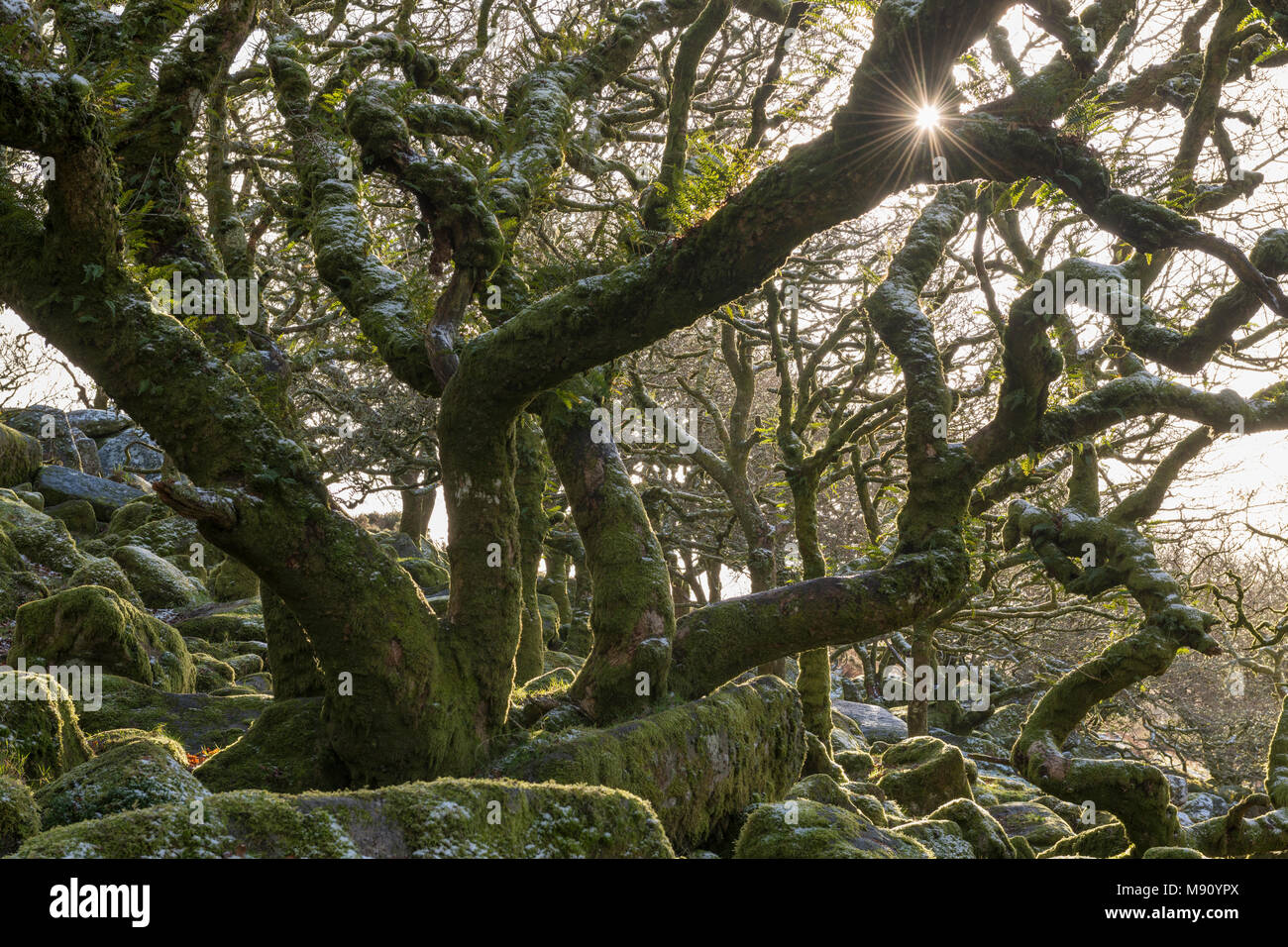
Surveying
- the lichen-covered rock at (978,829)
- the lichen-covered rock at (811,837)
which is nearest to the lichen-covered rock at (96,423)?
the lichen-covered rock at (978,829)

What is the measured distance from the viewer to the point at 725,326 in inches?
509

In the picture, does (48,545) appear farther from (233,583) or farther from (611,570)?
(611,570)

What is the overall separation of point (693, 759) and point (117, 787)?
3493 millimetres

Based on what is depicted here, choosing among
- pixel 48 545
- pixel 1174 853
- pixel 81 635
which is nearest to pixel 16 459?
pixel 48 545

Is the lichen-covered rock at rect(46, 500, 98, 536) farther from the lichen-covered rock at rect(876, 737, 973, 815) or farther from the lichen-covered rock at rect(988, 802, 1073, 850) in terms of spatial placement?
the lichen-covered rock at rect(988, 802, 1073, 850)

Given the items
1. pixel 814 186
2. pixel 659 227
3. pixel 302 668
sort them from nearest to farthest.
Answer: pixel 814 186 → pixel 302 668 → pixel 659 227

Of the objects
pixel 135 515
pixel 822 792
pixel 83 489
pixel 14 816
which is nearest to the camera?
pixel 14 816

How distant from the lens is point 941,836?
644 cm

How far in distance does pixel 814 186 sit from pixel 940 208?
3.85m
